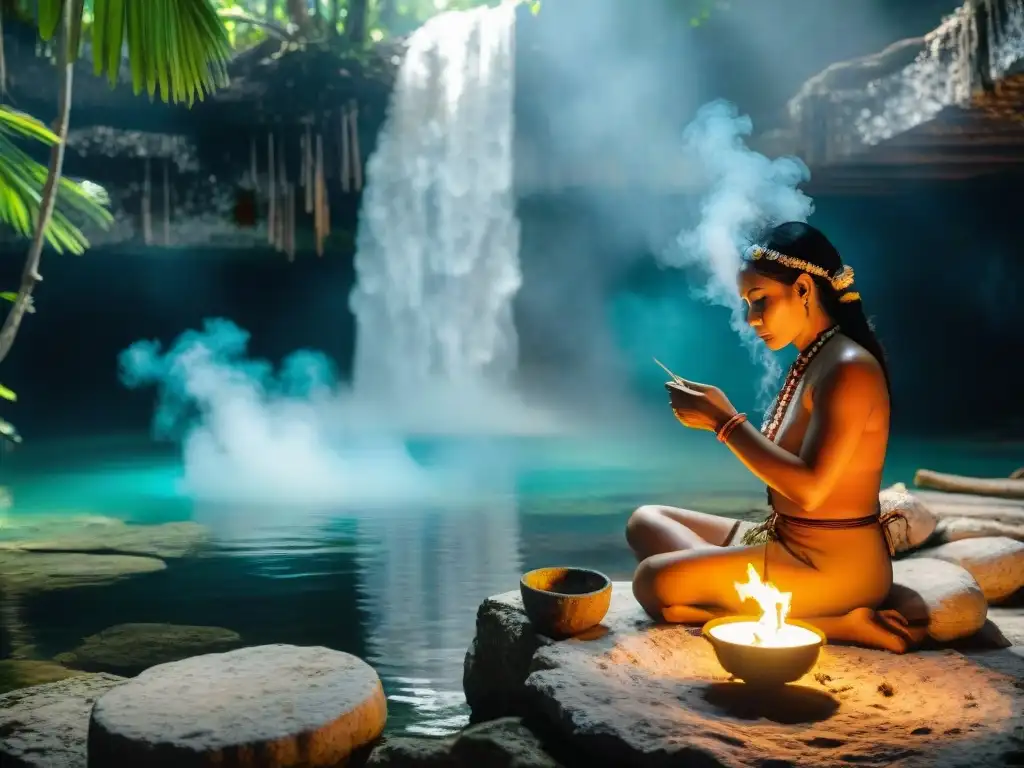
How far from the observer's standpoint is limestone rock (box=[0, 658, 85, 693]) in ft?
13.8

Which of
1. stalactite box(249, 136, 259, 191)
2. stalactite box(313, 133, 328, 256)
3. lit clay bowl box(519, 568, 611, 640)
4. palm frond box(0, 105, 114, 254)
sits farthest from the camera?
stalactite box(249, 136, 259, 191)

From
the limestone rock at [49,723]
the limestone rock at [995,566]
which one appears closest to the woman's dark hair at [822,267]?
the limestone rock at [995,566]

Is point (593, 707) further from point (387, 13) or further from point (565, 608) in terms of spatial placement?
point (387, 13)

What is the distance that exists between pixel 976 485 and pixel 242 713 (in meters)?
6.24

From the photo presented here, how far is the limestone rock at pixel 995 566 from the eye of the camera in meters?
4.46

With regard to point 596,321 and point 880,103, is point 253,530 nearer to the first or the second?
point 880,103

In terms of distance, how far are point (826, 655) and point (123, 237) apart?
14133mm

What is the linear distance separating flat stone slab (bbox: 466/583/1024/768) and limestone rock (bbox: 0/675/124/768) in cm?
153

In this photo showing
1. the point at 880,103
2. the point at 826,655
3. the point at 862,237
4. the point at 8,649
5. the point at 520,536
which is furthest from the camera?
the point at 862,237

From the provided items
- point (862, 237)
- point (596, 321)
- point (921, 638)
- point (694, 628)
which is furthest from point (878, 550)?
point (596, 321)

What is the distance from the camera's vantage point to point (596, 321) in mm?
20750

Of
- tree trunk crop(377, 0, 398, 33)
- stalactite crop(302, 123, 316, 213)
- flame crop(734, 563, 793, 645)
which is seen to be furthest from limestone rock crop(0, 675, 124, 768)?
tree trunk crop(377, 0, 398, 33)

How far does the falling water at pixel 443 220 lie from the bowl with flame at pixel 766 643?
12794 mm

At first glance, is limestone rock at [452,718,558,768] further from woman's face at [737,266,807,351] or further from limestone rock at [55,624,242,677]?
limestone rock at [55,624,242,677]
